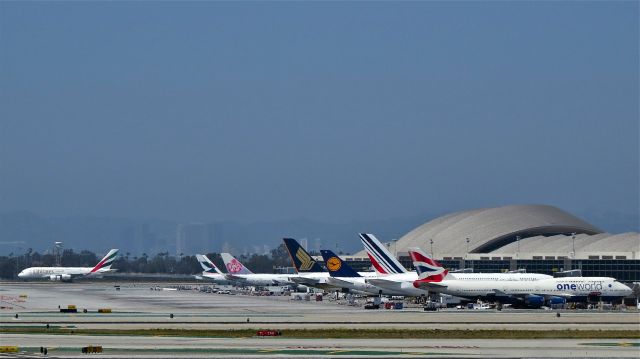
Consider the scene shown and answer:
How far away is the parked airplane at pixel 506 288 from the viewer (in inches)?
4380

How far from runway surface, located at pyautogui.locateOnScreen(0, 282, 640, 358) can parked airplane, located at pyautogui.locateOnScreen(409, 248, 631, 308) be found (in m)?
3.66

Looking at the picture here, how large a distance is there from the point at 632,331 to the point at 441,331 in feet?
41.1

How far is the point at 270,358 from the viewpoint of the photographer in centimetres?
5300

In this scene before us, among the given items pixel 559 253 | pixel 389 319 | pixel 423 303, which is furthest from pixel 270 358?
pixel 559 253

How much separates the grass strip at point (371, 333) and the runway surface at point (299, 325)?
2679 millimetres

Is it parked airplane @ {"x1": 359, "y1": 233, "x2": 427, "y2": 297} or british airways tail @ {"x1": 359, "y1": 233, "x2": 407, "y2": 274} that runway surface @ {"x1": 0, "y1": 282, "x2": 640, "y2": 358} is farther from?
british airways tail @ {"x1": 359, "y1": 233, "x2": 407, "y2": 274}

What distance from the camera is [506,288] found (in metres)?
112

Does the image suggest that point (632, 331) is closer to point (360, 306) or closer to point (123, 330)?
point (123, 330)

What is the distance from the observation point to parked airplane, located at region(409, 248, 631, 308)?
111 meters

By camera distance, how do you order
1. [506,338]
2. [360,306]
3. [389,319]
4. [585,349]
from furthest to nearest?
[360,306], [389,319], [506,338], [585,349]

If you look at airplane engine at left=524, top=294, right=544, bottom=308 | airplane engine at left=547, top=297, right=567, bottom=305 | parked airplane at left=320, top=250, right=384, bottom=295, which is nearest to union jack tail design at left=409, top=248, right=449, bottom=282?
parked airplane at left=320, top=250, right=384, bottom=295

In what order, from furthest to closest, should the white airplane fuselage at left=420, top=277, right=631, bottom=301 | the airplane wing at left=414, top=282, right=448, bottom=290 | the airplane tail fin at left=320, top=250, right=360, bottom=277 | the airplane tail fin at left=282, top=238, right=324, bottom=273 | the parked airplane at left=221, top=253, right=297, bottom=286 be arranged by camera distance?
1. the parked airplane at left=221, top=253, right=297, bottom=286
2. the airplane tail fin at left=282, top=238, right=324, bottom=273
3. the airplane tail fin at left=320, top=250, right=360, bottom=277
4. the white airplane fuselage at left=420, top=277, right=631, bottom=301
5. the airplane wing at left=414, top=282, right=448, bottom=290

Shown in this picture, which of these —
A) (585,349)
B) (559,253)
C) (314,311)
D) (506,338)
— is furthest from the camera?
(559,253)

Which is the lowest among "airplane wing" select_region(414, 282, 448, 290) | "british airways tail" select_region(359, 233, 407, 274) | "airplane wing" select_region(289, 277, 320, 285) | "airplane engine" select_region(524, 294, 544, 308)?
"airplane engine" select_region(524, 294, 544, 308)
